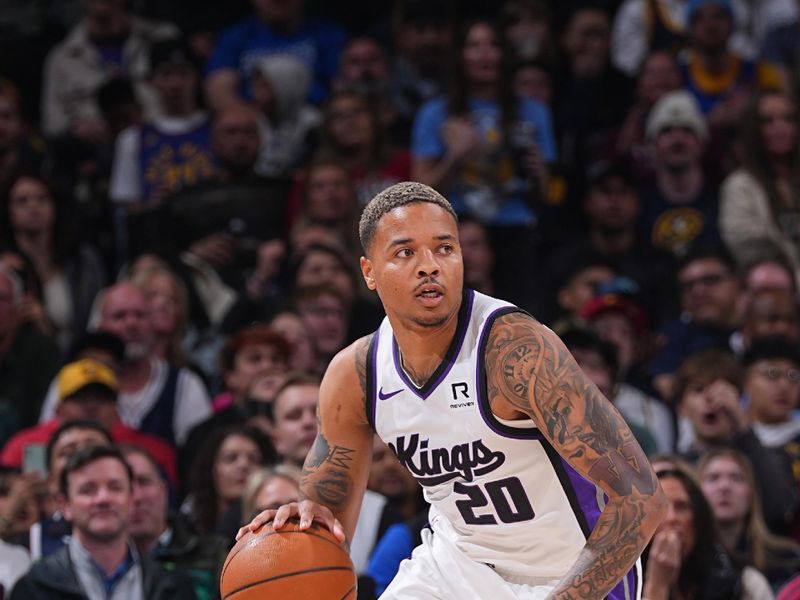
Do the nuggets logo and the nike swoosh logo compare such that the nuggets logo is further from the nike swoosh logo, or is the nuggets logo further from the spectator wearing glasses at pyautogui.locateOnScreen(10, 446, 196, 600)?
the nike swoosh logo

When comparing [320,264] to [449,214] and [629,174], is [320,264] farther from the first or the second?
[449,214]

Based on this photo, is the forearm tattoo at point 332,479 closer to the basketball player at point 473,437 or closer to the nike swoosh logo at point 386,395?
the basketball player at point 473,437

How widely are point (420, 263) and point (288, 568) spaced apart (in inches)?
38.5

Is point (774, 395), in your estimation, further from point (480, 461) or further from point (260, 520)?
point (260, 520)

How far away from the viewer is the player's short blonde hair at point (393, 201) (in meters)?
4.29

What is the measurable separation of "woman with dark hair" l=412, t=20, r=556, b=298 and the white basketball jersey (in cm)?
500

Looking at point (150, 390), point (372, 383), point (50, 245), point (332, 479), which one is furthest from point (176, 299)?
point (372, 383)

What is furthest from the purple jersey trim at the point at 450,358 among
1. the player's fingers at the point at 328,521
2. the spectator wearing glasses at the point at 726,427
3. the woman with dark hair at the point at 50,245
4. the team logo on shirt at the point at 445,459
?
the woman with dark hair at the point at 50,245

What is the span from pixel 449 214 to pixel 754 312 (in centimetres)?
488

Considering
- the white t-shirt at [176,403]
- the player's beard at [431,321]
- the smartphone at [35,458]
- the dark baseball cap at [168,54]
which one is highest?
the dark baseball cap at [168,54]

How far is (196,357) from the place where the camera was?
906 cm

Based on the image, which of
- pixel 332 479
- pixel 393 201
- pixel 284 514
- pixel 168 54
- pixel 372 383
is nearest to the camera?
pixel 393 201

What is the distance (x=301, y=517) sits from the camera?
4.43m

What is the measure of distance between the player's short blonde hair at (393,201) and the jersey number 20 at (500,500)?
79 centimetres
